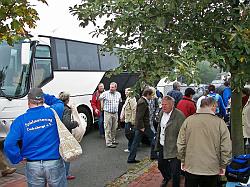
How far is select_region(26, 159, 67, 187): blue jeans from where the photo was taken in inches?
119

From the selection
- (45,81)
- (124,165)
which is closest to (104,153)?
(124,165)

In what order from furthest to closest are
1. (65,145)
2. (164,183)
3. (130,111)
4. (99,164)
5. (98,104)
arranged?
1. (98,104)
2. (130,111)
3. (99,164)
4. (164,183)
5. (65,145)

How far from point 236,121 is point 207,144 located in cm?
133

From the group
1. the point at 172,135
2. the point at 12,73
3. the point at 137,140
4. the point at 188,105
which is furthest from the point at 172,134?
the point at 12,73

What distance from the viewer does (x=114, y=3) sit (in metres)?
3.42

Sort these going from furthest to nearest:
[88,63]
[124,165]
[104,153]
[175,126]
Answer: [88,63] < [104,153] < [124,165] < [175,126]

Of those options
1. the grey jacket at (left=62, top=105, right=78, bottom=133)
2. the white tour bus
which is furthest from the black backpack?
the white tour bus

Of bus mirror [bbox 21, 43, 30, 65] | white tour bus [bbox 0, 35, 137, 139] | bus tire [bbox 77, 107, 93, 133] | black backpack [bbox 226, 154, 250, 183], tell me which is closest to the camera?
black backpack [bbox 226, 154, 250, 183]

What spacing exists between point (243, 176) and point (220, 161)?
66 cm

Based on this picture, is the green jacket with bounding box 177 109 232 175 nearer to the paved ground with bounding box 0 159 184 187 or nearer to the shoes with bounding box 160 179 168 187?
the shoes with bounding box 160 179 168 187

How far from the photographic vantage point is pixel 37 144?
9.93 ft

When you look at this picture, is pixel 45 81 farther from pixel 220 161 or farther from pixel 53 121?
pixel 220 161

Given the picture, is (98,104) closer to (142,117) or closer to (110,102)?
(110,102)

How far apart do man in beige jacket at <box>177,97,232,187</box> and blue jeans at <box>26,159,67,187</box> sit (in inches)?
68.8
